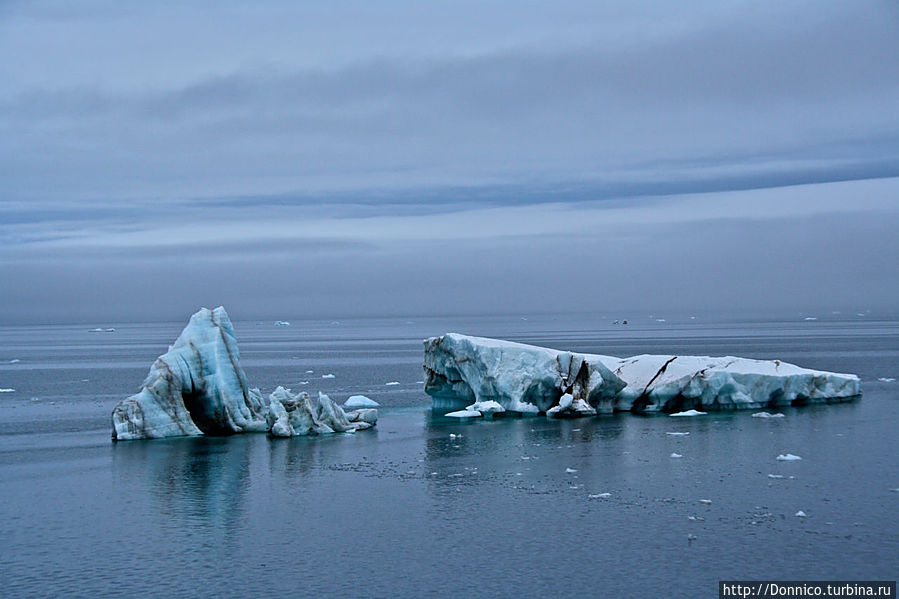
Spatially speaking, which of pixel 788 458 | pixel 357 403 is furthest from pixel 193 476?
pixel 788 458

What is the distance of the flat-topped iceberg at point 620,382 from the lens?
31531mm

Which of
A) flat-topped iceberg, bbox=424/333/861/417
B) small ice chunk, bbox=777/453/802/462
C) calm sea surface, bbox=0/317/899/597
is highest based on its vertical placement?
flat-topped iceberg, bbox=424/333/861/417

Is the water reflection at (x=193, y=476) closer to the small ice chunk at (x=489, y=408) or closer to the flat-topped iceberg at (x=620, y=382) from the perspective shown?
the small ice chunk at (x=489, y=408)

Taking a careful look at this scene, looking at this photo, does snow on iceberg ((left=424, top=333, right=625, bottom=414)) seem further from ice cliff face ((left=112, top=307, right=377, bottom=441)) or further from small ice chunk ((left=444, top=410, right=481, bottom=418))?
ice cliff face ((left=112, top=307, right=377, bottom=441))

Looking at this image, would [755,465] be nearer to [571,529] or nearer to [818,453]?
[818,453]

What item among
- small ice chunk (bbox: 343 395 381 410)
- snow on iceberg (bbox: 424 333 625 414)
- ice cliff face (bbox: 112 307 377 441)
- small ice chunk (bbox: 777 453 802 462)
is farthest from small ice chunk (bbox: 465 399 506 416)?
small ice chunk (bbox: 777 453 802 462)

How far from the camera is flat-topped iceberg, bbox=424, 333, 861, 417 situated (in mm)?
31531

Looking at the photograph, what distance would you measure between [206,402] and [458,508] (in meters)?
12.1

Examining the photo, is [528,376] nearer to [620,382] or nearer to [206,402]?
[620,382]

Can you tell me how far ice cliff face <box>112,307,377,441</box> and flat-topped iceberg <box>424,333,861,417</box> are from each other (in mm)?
5088

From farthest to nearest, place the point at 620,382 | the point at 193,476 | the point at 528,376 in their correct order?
the point at 620,382 < the point at 528,376 < the point at 193,476

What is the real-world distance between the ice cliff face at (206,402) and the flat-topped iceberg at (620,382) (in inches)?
200

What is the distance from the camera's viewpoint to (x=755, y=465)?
21.5 meters

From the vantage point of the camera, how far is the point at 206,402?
91.6 feet
